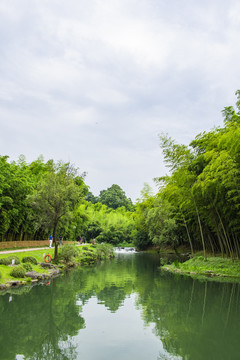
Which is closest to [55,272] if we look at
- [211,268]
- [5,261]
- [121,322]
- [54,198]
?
[5,261]

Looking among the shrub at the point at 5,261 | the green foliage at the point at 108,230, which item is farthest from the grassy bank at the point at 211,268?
the green foliage at the point at 108,230

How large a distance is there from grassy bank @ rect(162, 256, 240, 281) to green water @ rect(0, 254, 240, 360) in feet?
10.3

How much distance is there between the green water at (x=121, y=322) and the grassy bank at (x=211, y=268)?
3138 millimetres

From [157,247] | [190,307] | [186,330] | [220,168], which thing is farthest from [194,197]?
[157,247]

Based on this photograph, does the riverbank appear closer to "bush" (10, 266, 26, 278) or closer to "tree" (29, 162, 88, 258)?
"bush" (10, 266, 26, 278)

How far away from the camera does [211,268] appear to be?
22062 mm

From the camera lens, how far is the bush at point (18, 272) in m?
17.7

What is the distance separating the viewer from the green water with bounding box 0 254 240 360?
764 centimetres

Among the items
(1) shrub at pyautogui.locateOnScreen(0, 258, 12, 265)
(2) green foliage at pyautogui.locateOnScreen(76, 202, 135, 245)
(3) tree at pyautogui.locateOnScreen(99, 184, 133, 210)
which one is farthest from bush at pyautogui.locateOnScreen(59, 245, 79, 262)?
(3) tree at pyautogui.locateOnScreen(99, 184, 133, 210)

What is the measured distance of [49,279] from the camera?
773 inches

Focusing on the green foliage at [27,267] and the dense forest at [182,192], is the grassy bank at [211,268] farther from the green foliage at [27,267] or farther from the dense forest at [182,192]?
the green foliage at [27,267]

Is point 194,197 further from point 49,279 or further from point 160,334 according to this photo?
point 160,334

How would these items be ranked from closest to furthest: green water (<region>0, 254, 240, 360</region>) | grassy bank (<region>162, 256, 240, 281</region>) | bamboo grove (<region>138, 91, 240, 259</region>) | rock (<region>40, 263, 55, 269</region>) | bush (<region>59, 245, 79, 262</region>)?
green water (<region>0, 254, 240, 360</region>) → bamboo grove (<region>138, 91, 240, 259</region>) → grassy bank (<region>162, 256, 240, 281</region>) → rock (<region>40, 263, 55, 269</region>) → bush (<region>59, 245, 79, 262</region>)

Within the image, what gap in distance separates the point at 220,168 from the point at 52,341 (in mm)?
13204
